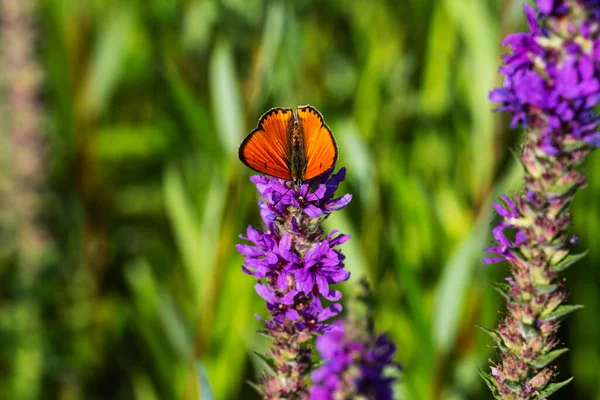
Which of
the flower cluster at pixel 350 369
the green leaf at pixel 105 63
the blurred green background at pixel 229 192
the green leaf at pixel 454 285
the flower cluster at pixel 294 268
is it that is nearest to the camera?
the flower cluster at pixel 350 369

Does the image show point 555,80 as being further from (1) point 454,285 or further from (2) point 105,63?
(2) point 105,63

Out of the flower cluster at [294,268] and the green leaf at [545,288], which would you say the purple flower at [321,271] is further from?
the green leaf at [545,288]

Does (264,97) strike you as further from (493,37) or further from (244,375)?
(244,375)

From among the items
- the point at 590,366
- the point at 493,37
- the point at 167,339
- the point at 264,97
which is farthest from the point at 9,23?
the point at 590,366

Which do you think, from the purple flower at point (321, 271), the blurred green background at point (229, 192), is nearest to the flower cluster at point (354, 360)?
the purple flower at point (321, 271)

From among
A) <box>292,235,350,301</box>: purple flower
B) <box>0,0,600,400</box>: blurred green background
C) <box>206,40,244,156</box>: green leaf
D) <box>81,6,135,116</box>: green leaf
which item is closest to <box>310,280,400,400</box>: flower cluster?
<box>292,235,350,301</box>: purple flower

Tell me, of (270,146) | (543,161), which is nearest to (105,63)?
(270,146)
